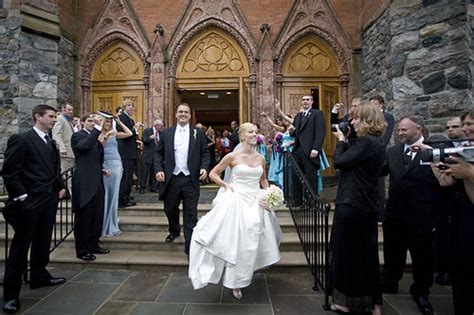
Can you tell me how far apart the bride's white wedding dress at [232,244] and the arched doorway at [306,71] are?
24.1 ft

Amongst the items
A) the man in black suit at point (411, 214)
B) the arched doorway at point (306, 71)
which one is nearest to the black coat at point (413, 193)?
the man in black suit at point (411, 214)

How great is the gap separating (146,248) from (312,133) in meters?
3.26

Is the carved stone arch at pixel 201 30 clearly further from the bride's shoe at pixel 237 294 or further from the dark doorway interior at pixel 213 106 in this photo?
the bride's shoe at pixel 237 294

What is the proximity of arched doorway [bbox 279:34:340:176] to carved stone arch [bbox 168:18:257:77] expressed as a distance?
105 centimetres

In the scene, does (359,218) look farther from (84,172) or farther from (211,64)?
(211,64)

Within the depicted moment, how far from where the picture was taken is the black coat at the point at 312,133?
572cm

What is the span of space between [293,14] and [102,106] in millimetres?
6700

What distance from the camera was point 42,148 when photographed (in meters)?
3.77

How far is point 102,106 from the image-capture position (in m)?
10.9

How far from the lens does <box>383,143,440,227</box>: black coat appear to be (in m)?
3.37

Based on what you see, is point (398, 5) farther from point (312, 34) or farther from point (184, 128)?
point (184, 128)

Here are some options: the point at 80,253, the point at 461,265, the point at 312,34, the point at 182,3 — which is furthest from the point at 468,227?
the point at 182,3

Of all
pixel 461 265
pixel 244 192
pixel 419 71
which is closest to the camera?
pixel 461 265

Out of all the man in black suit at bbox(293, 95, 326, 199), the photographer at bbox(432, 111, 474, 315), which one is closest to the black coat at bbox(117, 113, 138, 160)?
the man in black suit at bbox(293, 95, 326, 199)
